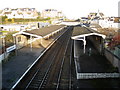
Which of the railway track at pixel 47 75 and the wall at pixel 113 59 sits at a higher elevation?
the wall at pixel 113 59

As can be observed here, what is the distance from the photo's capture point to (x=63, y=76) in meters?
10.9

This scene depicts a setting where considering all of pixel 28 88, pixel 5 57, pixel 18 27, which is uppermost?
pixel 18 27

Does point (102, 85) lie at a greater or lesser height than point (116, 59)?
lesser

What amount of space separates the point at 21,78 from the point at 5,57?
5.01 meters

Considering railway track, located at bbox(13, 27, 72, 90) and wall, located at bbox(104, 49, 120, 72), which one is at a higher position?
wall, located at bbox(104, 49, 120, 72)

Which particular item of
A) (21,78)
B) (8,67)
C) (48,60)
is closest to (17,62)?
(8,67)

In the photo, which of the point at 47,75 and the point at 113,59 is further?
the point at 113,59

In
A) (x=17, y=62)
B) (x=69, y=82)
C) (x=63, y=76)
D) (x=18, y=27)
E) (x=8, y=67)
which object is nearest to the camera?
(x=69, y=82)

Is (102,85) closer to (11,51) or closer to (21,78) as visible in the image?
(21,78)

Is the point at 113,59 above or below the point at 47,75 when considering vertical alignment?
above

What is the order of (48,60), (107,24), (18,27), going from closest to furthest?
(48,60) → (18,27) → (107,24)

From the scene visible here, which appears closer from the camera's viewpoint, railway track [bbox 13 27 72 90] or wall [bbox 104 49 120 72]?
railway track [bbox 13 27 72 90]

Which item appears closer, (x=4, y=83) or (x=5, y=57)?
(x=4, y=83)

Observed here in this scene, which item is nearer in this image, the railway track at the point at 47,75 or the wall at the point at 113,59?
the railway track at the point at 47,75
